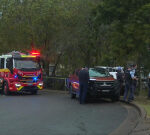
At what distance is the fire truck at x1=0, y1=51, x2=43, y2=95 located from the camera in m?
21.4

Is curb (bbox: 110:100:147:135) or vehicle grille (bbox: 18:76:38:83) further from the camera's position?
vehicle grille (bbox: 18:76:38:83)

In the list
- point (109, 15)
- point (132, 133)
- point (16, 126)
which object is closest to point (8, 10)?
point (109, 15)

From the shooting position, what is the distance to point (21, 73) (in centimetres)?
2131

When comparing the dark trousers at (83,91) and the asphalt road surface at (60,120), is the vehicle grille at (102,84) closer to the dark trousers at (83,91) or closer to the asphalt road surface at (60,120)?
the dark trousers at (83,91)

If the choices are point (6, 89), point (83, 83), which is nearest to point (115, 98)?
point (83, 83)

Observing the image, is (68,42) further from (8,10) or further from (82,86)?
(82,86)

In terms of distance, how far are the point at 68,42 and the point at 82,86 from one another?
1117 cm

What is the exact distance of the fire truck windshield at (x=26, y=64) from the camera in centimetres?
2142

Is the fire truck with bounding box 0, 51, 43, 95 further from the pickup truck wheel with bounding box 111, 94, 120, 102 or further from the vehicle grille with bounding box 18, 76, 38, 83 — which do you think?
the pickup truck wheel with bounding box 111, 94, 120, 102

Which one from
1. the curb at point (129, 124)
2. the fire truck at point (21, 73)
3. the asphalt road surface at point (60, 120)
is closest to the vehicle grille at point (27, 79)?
the fire truck at point (21, 73)

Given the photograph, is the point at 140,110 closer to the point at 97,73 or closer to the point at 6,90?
the point at 97,73

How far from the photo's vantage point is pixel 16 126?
401 inches

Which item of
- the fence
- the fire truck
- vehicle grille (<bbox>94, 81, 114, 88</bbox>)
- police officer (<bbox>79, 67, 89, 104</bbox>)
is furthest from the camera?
the fence

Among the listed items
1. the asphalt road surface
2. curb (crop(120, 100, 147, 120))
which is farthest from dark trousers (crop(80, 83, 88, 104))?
curb (crop(120, 100, 147, 120))
